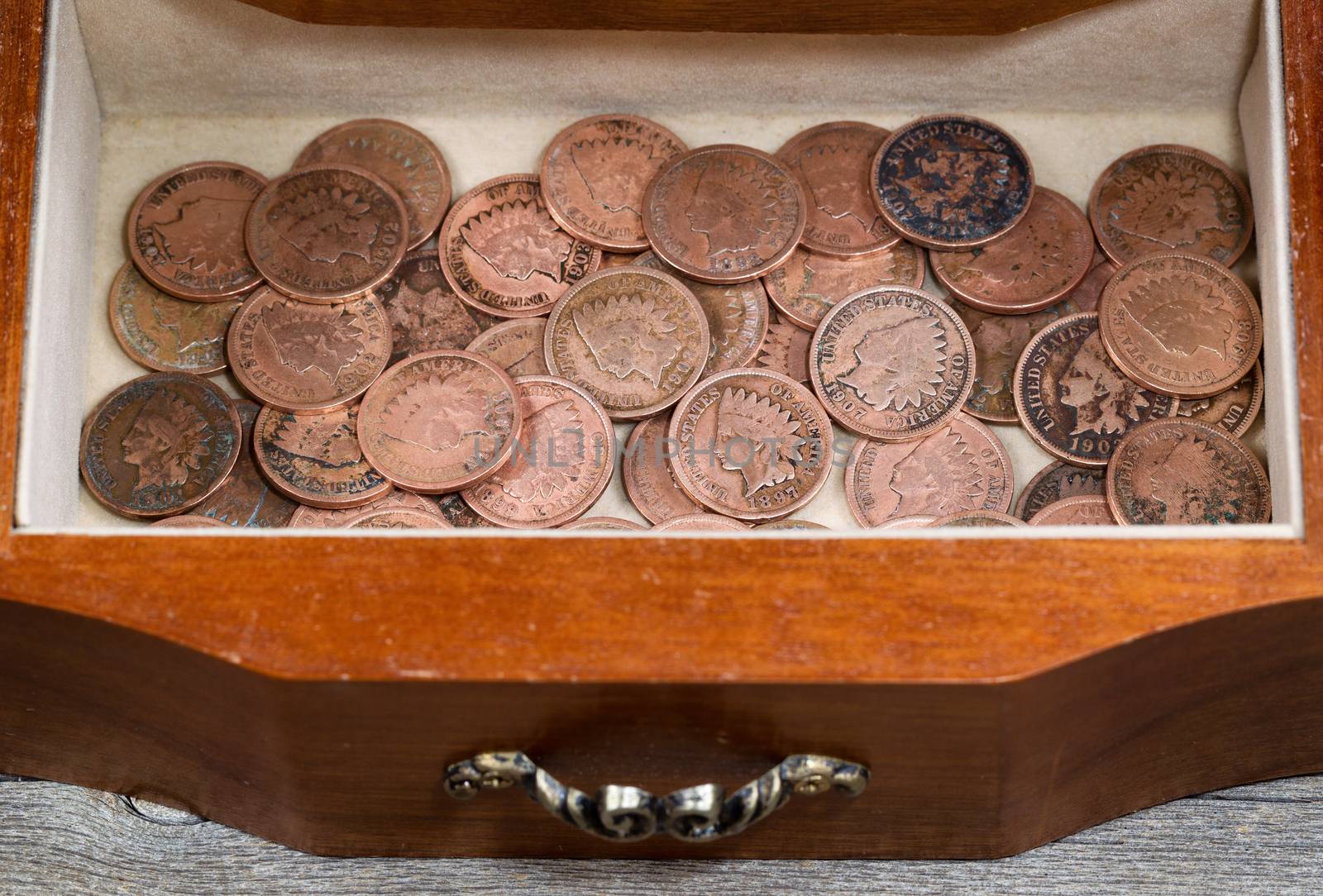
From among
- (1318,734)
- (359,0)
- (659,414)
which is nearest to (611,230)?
(659,414)

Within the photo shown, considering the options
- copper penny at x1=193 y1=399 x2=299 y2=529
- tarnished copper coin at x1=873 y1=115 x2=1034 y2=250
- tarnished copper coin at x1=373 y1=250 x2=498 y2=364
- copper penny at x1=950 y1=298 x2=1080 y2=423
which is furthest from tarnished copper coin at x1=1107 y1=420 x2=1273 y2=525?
copper penny at x1=193 y1=399 x2=299 y2=529

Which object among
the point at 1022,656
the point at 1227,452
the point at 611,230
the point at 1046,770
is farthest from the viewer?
the point at 611,230

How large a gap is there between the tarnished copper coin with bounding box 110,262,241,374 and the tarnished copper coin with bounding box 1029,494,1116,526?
77 cm

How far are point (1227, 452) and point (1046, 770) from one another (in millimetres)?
337

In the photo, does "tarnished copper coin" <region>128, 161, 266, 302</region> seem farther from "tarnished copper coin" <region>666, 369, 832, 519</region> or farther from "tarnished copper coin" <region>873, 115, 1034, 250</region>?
"tarnished copper coin" <region>873, 115, 1034, 250</region>

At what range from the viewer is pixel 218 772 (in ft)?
3.25

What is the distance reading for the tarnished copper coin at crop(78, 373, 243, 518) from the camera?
42.1 inches

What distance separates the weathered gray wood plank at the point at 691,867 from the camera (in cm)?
105

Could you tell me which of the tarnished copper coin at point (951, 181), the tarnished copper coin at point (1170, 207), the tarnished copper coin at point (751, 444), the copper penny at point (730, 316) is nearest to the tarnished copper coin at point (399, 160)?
the copper penny at point (730, 316)

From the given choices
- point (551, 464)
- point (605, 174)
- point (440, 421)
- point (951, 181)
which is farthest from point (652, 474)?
point (951, 181)

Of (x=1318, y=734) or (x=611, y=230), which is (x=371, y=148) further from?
(x=1318, y=734)

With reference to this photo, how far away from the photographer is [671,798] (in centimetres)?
87

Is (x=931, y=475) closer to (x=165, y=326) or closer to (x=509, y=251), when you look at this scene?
(x=509, y=251)

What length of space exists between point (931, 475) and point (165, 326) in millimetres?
724
